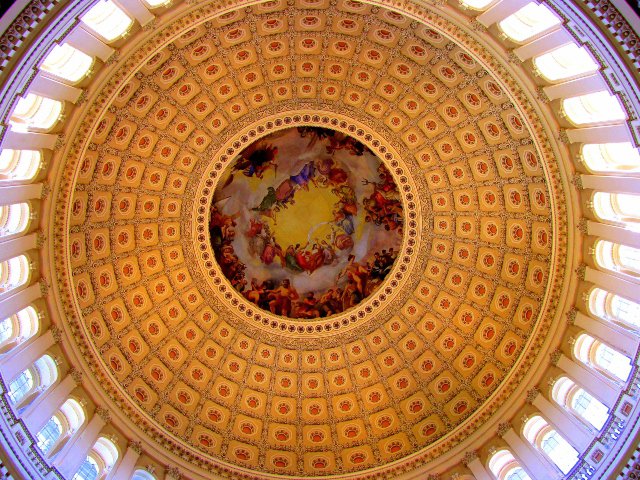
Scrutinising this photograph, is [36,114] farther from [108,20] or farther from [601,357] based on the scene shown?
[601,357]

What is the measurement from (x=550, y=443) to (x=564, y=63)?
12.9 meters

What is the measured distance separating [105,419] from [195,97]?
43.9ft

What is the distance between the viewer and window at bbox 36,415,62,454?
751 inches

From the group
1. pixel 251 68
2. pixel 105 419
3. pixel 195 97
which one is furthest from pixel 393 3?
pixel 105 419

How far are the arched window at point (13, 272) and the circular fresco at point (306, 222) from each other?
986 centimetres

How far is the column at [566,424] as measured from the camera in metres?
19.4

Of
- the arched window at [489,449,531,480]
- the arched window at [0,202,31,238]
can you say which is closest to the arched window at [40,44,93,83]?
the arched window at [0,202,31,238]

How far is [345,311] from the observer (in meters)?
29.5

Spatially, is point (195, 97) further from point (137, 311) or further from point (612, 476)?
point (612, 476)

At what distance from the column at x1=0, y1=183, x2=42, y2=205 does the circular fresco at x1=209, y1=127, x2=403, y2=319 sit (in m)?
10.2

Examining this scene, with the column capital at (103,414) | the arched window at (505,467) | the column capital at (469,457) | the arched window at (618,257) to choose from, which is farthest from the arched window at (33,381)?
the arched window at (618,257)

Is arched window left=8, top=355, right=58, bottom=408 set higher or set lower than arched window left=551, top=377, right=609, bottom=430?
lower

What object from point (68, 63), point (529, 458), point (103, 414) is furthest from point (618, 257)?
point (103, 414)

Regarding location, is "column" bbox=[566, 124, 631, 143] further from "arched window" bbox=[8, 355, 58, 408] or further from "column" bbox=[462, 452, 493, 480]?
"arched window" bbox=[8, 355, 58, 408]
